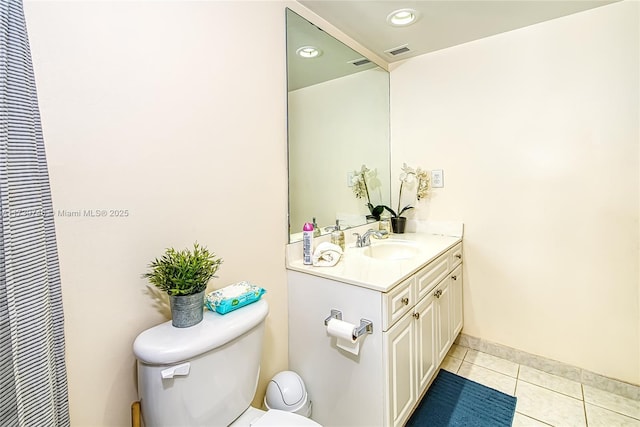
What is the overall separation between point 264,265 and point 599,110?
199 centimetres

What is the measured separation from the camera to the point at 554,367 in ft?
6.07

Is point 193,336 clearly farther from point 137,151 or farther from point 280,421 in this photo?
point 137,151

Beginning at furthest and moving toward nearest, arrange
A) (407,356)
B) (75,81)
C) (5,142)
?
(407,356)
(75,81)
(5,142)

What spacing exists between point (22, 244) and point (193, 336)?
48 centimetres

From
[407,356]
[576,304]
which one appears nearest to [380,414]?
[407,356]

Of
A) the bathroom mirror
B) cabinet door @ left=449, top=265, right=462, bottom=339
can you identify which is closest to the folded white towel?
the bathroom mirror

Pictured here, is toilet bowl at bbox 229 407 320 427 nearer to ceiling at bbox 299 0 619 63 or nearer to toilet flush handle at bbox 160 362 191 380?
toilet flush handle at bbox 160 362 191 380

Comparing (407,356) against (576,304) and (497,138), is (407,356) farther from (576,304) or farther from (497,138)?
(497,138)

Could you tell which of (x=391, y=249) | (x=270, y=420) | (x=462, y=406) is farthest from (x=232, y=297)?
(x=462, y=406)

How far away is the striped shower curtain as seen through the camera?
650mm

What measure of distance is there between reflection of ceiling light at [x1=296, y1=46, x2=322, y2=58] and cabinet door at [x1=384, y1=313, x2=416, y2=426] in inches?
56.9

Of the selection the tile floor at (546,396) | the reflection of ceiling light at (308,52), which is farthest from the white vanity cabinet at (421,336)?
the reflection of ceiling light at (308,52)

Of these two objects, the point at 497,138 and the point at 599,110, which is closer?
the point at 599,110

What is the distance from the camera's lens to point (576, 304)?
1.77 metres
